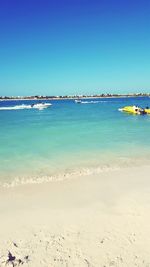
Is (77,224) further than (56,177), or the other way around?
(56,177)

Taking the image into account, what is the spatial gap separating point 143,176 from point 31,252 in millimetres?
6155

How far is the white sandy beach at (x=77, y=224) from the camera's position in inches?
234

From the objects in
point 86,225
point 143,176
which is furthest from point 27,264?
point 143,176

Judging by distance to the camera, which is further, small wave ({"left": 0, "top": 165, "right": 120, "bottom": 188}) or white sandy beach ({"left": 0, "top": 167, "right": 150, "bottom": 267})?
small wave ({"left": 0, "top": 165, "right": 120, "bottom": 188})

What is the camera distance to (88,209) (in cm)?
829

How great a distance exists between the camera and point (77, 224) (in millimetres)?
7379

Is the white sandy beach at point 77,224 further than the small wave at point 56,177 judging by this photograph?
No

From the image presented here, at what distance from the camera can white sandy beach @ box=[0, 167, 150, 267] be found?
19.5 ft

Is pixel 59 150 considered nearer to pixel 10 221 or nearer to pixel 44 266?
pixel 10 221

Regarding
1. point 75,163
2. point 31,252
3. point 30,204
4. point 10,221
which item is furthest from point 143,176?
point 31,252

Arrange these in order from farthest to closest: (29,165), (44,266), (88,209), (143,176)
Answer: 1. (29,165)
2. (143,176)
3. (88,209)
4. (44,266)

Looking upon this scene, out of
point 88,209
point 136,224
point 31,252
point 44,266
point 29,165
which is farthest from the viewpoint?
point 29,165

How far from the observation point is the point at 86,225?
732 centimetres

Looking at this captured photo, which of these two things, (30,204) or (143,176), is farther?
(143,176)
